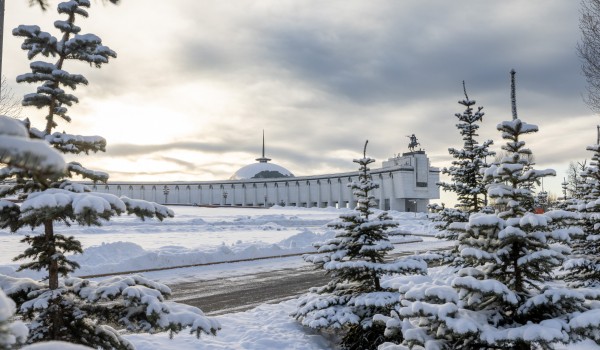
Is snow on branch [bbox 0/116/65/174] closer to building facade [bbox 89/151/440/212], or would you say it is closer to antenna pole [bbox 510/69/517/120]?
antenna pole [bbox 510/69/517/120]

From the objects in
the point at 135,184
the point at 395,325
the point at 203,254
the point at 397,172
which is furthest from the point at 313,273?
the point at 135,184

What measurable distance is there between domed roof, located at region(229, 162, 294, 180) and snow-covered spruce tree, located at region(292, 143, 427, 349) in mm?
103497

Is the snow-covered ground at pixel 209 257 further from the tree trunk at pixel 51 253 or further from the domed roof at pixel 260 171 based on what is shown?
the domed roof at pixel 260 171

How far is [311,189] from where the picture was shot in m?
94.4

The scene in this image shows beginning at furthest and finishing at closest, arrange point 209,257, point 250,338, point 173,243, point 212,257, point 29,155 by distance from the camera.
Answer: point 173,243 < point 212,257 < point 209,257 < point 250,338 < point 29,155

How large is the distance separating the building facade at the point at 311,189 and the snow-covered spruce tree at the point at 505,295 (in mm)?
49613

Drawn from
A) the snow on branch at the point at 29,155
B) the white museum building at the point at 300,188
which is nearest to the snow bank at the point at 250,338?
the snow on branch at the point at 29,155

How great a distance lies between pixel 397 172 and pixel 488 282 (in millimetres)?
71720

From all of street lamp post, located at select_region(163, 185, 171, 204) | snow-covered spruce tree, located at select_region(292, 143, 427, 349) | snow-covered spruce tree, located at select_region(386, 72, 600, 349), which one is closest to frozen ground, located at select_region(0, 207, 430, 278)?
snow-covered spruce tree, located at select_region(292, 143, 427, 349)

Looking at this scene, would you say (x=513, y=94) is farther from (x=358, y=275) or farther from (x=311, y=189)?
(x=311, y=189)

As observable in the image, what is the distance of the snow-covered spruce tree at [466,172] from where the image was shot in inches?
508

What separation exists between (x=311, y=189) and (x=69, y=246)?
89154 mm

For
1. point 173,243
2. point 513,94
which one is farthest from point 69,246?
point 173,243

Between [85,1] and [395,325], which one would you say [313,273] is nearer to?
[395,325]
